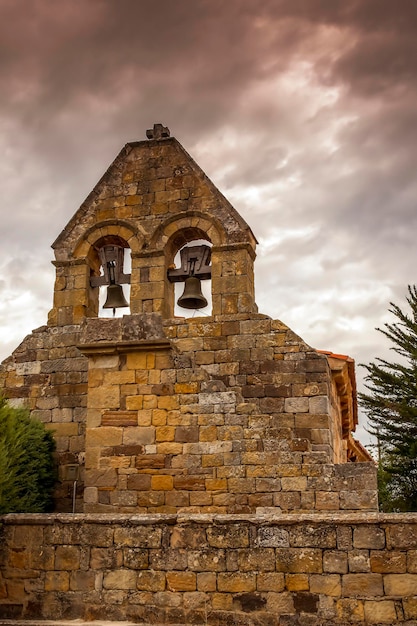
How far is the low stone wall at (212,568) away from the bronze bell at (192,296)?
15.9 feet

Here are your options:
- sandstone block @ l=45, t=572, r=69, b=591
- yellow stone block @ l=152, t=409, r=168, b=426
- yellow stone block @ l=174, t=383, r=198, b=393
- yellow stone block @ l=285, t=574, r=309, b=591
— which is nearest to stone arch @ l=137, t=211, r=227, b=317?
yellow stone block @ l=174, t=383, r=198, b=393

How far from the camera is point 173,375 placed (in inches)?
364

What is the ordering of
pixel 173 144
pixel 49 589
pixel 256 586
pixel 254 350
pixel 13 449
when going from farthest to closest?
1. pixel 173 144
2. pixel 254 350
3. pixel 13 449
4. pixel 49 589
5. pixel 256 586

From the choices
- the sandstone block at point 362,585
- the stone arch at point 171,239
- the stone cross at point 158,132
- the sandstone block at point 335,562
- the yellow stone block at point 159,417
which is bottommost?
the sandstone block at point 362,585

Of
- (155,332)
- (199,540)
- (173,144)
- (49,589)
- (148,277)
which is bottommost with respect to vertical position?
(49,589)

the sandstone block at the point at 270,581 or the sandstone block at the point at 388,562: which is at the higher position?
the sandstone block at the point at 388,562

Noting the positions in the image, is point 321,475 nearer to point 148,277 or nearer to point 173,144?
point 148,277

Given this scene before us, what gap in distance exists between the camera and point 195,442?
29.8 ft

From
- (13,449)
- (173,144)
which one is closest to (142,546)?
(13,449)

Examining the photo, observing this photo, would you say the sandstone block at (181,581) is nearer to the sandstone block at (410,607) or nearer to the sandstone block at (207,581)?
the sandstone block at (207,581)

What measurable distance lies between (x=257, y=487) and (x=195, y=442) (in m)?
1.00

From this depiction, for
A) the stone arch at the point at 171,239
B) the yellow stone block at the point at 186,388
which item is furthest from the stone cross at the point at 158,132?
the yellow stone block at the point at 186,388

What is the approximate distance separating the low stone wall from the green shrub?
783 mm

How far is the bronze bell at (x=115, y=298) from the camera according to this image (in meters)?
11.5
